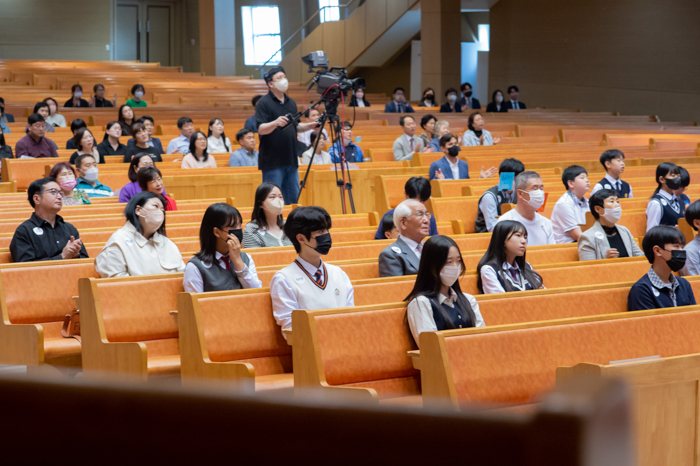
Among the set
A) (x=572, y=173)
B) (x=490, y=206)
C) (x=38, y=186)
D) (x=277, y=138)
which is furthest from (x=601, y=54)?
(x=38, y=186)

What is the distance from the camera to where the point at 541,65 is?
16906 mm

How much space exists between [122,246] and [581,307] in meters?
2.19

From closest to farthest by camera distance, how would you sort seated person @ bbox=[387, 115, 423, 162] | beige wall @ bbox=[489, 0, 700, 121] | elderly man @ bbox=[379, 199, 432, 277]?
elderly man @ bbox=[379, 199, 432, 277] → seated person @ bbox=[387, 115, 423, 162] → beige wall @ bbox=[489, 0, 700, 121]

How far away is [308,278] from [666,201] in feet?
10.9

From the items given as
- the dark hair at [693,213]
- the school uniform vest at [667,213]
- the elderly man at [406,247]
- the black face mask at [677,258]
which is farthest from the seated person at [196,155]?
the black face mask at [677,258]

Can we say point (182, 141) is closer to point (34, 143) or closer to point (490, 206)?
point (34, 143)

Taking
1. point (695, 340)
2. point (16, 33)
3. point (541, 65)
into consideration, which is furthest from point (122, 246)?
point (16, 33)

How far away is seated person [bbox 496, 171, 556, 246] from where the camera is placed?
15.2ft

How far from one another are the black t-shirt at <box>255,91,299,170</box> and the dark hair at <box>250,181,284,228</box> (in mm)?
1244

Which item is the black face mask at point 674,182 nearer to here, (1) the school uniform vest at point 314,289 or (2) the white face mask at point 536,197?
(2) the white face mask at point 536,197

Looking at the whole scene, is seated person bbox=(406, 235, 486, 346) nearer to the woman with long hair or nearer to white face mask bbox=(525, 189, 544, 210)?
white face mask bbox=(525, 189, 544, 210)

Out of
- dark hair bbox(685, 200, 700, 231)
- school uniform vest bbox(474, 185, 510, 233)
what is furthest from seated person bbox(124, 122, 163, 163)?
dark hair bbox(685, 200, 700, 231)

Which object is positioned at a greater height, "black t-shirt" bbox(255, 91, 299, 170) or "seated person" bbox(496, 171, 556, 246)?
"black t-shirt" bbox(255, 91, 299, 170)

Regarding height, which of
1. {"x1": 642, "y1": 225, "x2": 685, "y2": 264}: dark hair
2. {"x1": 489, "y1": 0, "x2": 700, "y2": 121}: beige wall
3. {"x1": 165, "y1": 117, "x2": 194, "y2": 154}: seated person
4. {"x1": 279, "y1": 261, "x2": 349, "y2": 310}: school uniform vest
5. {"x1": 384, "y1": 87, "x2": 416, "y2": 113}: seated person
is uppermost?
{"x1": 489, "y1": 0, "x2": 700, "y2": 121}: beige wall
